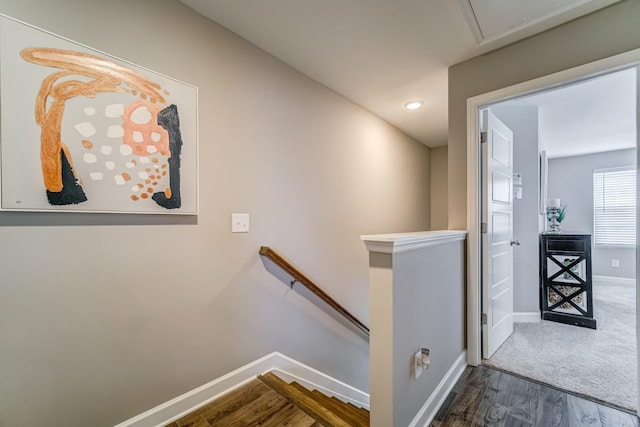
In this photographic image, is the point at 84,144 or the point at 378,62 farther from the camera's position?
the point at 378,62

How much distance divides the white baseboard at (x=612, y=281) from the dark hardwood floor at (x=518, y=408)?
4.52 metres

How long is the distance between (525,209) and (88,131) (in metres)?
3.84

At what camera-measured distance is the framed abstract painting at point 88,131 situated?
1057 millimetres

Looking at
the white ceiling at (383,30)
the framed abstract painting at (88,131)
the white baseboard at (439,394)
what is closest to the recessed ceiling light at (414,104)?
the white ceiling at (383,30)

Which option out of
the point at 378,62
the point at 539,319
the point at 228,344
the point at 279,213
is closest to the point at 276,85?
the point at 378,62

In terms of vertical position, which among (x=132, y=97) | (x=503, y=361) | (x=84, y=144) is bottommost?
(x=503, y=361)

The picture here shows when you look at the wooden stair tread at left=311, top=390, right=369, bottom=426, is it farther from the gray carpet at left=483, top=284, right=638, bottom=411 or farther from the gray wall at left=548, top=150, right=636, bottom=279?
the gray wall at left=548, top=150, right=636, bottom=279

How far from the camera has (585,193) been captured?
500 cm

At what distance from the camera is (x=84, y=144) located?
47.2 inches

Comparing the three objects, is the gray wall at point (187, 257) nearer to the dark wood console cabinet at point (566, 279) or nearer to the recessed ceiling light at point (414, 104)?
the recessed ceiling light at point (414, 104)

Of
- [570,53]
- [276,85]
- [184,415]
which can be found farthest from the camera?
[276,85]

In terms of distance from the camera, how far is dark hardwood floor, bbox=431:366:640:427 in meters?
1.46

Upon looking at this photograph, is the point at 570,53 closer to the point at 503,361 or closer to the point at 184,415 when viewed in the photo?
the point at 503,361

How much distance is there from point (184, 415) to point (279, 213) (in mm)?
1341
